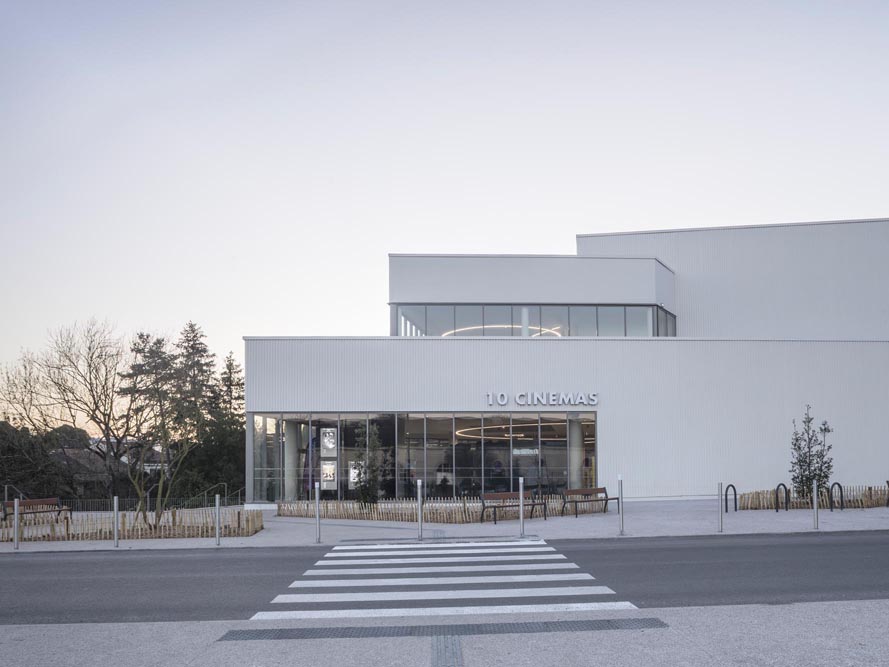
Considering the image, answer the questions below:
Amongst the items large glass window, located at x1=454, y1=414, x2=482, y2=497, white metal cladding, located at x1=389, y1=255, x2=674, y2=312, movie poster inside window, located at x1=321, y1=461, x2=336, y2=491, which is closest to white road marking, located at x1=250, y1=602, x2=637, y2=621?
movie poster inside window, located at x1=321, y1=461, x2=336, y2=491

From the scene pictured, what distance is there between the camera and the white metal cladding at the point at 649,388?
31.6 meters

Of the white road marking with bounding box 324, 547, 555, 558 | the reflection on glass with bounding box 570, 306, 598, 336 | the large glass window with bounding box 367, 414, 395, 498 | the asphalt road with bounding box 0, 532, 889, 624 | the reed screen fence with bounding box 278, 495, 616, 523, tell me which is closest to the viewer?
the asphalt road with bounding box 0, 532, 889, 624

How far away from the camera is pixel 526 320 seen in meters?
35.4

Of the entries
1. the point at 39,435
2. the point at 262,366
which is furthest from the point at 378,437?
the point at 39,435

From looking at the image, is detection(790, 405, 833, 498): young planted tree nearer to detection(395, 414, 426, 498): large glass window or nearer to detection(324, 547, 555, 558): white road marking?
detection(395, 414, 426, 498): large glass window

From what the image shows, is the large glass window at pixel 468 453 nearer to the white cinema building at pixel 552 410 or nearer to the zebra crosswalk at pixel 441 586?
the white cinema building at pixel 552 410

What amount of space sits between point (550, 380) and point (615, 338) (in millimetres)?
2995

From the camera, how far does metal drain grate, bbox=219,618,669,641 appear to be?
9906mm

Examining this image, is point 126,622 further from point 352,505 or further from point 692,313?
point 692,313

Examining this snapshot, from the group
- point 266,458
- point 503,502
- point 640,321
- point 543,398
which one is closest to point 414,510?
point 503,502

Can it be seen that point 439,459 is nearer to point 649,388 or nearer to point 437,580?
point 649,388

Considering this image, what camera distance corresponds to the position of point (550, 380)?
32.1 meters

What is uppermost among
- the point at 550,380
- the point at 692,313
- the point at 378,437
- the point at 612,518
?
the point at 692,313

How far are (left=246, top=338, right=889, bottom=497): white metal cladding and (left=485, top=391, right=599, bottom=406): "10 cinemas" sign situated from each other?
207mm
